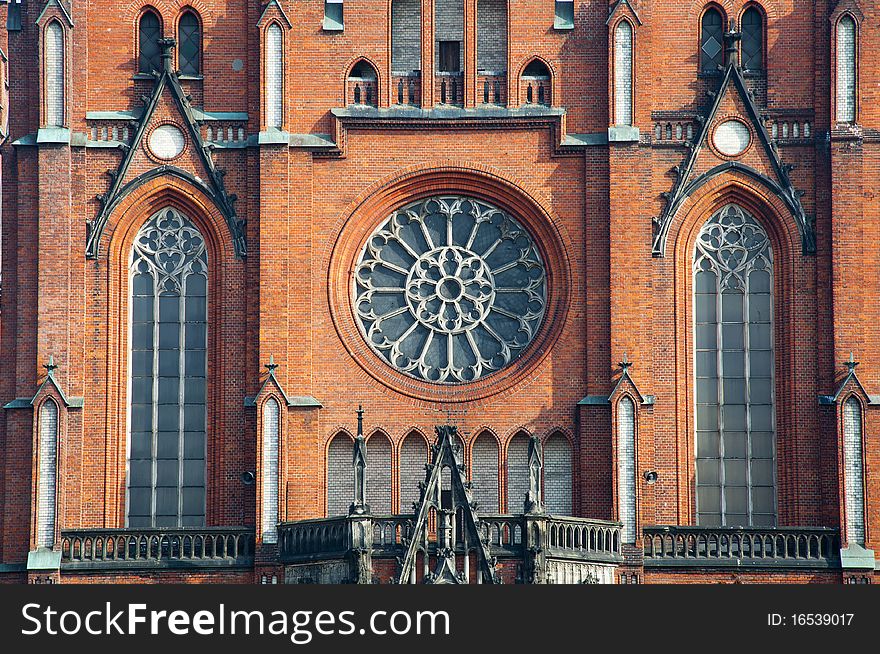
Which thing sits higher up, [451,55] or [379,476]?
[451,55]

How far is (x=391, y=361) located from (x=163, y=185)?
6.35 m

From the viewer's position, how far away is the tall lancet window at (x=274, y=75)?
63.6 m

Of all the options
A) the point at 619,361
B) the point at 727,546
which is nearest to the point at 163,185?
the point at 619,361

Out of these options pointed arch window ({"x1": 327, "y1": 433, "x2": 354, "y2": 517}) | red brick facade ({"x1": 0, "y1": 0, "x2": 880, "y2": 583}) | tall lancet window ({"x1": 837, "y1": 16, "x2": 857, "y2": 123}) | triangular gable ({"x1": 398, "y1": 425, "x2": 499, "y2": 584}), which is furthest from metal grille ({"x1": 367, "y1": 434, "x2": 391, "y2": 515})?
tall lancet window ({"x1": 837, "y1": 16, "x2": 857, "y2": 123})

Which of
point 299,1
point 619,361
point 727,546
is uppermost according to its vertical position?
point 299,1

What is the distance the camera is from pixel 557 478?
63.1 metres

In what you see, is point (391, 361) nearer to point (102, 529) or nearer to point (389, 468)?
point (389, 468)

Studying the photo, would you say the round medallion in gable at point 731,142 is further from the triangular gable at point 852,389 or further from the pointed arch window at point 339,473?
the pointed arch window at point 339,473

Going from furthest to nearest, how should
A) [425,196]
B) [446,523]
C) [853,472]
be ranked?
1. [425,196]
2. [853,472]
3. [446,523]

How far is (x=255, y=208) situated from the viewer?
63750mm

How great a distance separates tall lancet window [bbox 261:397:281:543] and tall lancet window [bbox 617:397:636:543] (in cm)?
731

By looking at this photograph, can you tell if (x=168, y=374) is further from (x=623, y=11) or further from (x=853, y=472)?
(x=853, y=472)

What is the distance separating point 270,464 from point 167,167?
710 centimetres

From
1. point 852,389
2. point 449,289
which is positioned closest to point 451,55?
point 449,289
